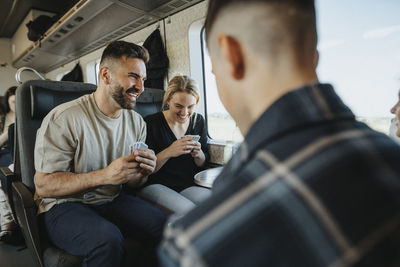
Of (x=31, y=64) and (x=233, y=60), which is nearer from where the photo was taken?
(x=233, y=60)

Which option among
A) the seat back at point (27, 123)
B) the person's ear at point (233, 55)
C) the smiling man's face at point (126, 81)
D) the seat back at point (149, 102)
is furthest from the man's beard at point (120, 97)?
the person's ear at point (233, 55)

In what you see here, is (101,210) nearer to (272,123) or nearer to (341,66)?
(272,123)

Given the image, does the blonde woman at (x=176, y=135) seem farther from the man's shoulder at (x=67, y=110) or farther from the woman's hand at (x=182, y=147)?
the man's shoulder at (x=67, y=110)

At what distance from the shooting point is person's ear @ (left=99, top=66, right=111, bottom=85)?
1.66m

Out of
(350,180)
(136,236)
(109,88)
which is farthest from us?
(109,88)

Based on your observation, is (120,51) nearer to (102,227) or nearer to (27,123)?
(27,123)

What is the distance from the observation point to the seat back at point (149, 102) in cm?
261

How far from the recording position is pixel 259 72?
0.46m

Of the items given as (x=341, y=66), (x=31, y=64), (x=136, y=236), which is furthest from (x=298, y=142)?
(x=31, y=64)

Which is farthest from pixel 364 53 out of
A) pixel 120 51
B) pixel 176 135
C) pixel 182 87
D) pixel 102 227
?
pixel 102 227

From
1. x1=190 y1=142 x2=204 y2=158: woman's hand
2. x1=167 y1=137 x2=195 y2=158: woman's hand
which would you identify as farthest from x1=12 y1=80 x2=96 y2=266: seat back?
x1=190 y1=142 x2=204 y2=158: woman's hand

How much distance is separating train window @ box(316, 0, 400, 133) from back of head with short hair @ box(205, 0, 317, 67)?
53.1 inches

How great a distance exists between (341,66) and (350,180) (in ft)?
5.84

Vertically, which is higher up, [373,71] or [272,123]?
[373,71]
